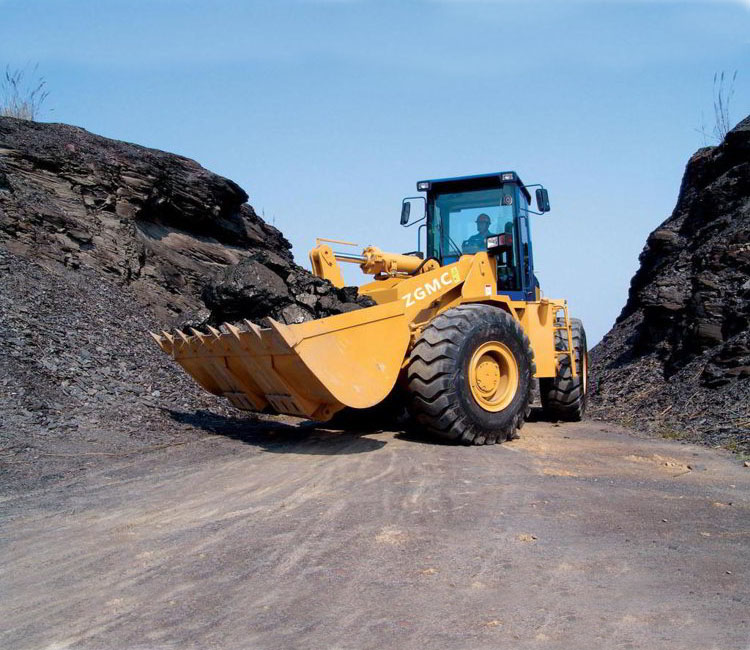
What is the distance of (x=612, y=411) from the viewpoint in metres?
10.9

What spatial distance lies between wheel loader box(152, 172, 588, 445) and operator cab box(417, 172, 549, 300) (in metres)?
0.01

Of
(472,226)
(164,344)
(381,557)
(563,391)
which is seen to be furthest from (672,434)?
(164,344)

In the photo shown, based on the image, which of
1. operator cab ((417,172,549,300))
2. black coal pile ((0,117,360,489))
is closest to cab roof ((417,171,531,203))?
operator cab ((417,172,549,300))

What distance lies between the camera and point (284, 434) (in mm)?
7762

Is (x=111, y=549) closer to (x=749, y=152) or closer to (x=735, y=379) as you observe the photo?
(x=735, y=379)

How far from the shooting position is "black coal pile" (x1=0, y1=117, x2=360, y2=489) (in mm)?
6996

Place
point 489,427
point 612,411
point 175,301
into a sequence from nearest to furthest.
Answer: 1. point 489,427
2. point 612,411
3. point 175,301

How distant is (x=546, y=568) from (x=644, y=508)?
141cm

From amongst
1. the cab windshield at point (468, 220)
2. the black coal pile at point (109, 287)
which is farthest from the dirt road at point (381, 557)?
the cab windshield at point (468, 220)

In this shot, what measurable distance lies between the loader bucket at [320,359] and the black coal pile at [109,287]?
124 cm

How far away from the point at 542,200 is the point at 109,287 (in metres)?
6.79

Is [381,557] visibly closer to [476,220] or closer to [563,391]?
[476,220]

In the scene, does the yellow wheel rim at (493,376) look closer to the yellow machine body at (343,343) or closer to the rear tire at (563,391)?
the yellow machine body at (343,343)

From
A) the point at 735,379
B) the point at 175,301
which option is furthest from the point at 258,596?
the point at 175,301
